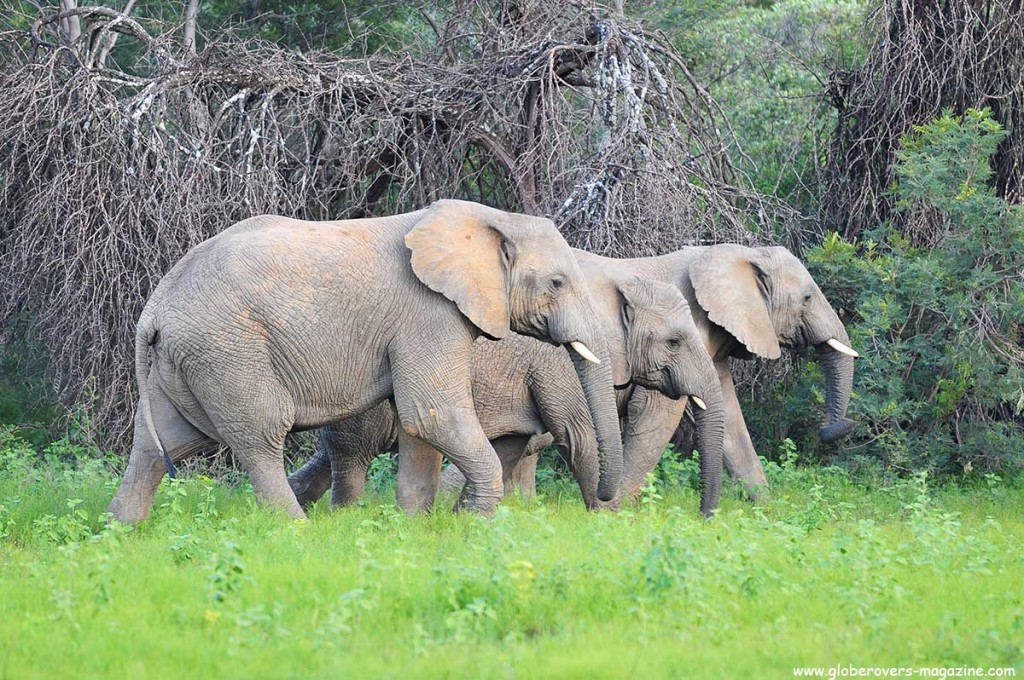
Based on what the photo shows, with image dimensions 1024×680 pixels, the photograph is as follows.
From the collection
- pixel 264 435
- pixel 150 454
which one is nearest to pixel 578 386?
pixel 264 435

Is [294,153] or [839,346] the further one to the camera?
[294,153]

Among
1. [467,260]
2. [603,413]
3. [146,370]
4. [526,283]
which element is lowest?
[603,413]

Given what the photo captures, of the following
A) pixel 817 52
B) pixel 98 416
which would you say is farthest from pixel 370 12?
pixel 98 416

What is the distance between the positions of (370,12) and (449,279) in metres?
9.85

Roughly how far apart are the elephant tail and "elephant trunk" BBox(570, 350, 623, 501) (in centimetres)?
247

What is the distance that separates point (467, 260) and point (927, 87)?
20.1 ft

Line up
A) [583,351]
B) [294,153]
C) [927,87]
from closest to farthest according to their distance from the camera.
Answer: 1. [583,351]
2. [927,87]
3. [294,153]

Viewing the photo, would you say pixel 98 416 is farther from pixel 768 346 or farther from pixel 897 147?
pixel 897 147

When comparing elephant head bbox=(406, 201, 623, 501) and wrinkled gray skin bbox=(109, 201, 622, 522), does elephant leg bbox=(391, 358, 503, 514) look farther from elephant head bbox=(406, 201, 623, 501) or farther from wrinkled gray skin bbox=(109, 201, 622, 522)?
elephant head bbox=(406, 201, 623, 501)

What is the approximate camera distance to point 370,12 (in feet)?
59.7

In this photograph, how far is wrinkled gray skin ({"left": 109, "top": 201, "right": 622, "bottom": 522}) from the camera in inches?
349

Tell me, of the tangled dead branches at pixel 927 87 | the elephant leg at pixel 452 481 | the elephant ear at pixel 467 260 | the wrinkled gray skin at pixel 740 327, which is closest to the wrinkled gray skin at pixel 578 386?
the wrinkled gray skin at pixel 740 327

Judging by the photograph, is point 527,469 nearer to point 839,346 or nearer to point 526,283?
point 526,283

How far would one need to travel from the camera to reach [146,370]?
9.09m
